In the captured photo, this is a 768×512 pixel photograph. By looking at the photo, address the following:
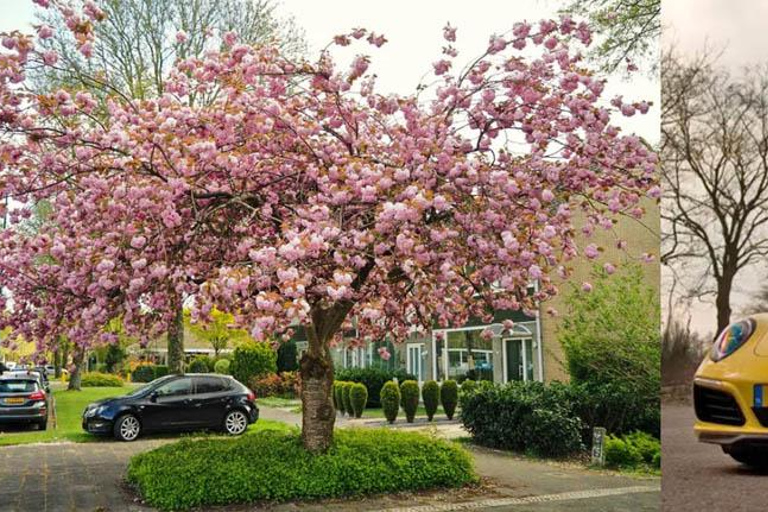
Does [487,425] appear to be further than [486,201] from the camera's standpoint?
Yes

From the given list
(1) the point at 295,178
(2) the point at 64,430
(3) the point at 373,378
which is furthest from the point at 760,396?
(3) the point at 373,378

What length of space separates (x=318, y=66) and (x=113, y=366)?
1951 cm

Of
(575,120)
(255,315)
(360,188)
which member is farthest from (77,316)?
(575,120)

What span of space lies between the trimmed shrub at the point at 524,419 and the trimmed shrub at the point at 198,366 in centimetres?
1089

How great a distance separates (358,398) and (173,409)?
449cm

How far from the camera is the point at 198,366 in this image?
21.4m

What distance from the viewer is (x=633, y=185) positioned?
6.95 metres

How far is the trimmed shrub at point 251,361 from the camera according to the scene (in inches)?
792

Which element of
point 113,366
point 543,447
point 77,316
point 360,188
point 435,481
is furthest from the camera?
point 113,366

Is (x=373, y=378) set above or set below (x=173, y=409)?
above

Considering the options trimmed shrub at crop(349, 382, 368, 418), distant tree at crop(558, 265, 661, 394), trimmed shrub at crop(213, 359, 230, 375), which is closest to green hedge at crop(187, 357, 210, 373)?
trimmed shrub at crop(213, 359, 230, 375)

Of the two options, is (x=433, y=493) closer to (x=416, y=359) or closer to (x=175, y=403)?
(x=175, y=403)

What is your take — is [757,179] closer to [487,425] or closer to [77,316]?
[77,316]

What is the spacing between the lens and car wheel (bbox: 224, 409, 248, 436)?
1275 centimetres
